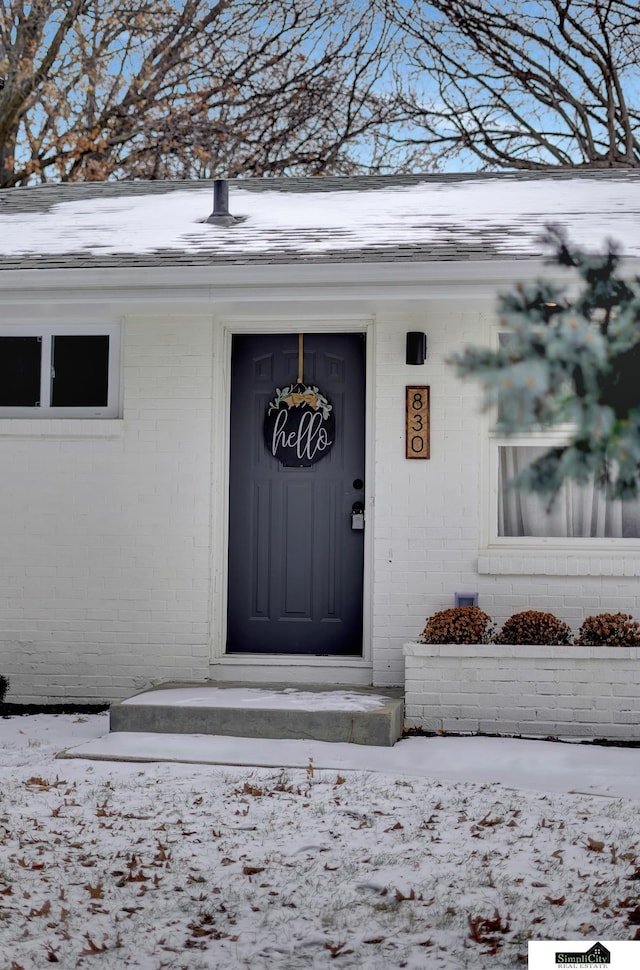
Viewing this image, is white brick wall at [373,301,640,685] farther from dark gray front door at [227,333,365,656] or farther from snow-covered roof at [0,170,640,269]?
snow-covered roof at [0,170,640,269]

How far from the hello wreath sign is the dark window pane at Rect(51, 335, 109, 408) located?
126 cm

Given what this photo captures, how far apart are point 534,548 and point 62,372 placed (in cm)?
351

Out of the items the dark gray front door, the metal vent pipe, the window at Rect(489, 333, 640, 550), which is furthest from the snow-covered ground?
the metal vent pipe

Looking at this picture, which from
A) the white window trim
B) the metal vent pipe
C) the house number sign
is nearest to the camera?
the white window trim

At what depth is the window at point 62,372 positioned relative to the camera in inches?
304

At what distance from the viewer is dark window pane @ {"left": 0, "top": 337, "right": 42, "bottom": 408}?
7.81 meters

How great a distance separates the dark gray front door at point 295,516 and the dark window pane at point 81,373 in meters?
0.93

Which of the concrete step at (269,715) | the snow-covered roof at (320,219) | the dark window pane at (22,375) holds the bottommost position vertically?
the concrete step at (269,715)

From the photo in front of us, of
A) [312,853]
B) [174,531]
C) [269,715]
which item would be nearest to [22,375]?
[174,531]

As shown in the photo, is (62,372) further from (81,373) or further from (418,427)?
(418,427)

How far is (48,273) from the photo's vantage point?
22.6ft

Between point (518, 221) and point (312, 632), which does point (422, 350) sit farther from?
point (312, 632)
